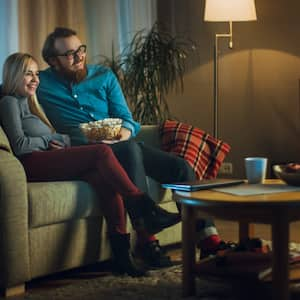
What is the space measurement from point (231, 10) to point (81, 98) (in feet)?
4.21

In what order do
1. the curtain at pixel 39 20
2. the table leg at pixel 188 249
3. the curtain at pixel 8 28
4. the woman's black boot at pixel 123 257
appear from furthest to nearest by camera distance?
the curtain at pixel 39 20 → the curtain at pixel 8 28 → the woman's black boot at pixel 123 257 → the table leg at pixel 188 249

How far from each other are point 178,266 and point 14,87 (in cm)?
106

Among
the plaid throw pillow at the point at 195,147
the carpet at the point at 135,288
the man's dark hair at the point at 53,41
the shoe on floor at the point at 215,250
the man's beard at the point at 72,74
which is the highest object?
the man's dark hair at the point at 53,41

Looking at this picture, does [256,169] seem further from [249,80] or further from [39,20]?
[249,80]

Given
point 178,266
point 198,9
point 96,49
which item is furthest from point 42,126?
point 198,9

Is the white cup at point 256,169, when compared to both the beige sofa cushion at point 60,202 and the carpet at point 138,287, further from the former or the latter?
the beige sofa cushion at point 60,202

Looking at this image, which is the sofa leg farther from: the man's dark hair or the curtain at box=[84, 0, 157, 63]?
the curtain at box=[84, 0, 157, 63]

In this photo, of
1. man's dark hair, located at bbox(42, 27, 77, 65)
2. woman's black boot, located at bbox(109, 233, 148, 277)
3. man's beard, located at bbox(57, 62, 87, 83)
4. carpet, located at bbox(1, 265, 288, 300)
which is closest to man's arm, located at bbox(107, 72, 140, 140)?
man's beard, located at bbox(57, 62, 87, 83)

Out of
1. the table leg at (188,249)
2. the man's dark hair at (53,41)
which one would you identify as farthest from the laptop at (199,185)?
the man's dark hair at (53,41)

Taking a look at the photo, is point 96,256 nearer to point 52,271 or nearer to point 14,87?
point 52,271

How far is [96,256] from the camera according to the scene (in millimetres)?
2957

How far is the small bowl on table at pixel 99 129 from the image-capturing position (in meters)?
3.27

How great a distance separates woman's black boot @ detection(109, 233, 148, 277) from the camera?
285 centimetres

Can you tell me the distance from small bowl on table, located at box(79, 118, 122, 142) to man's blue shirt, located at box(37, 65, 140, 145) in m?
0.13
